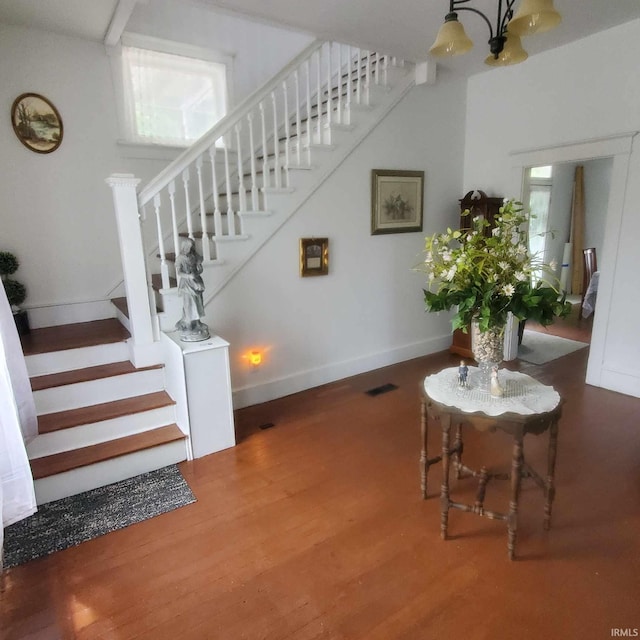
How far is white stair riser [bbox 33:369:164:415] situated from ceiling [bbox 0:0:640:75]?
98.5 inches

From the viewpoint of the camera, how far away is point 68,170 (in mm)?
3494

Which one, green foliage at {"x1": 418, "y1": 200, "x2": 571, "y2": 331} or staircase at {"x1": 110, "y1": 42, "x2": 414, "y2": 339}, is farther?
staircase at {"x1": 110, "y1": 42, "x2": 414, "y2": 339}

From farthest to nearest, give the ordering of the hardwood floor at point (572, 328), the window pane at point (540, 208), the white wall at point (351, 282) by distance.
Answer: the window pane at point (540, 208), the hardwood floor at point (572, 328), the white wall at point (351, 282)

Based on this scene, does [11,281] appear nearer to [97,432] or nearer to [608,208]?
[97,432]

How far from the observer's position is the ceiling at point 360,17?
288cm

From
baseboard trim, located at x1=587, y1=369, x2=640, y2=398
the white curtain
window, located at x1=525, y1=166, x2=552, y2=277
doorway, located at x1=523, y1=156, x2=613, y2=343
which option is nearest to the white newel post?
the white curtain

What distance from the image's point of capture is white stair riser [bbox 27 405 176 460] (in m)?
2.51

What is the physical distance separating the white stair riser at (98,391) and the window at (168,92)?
2141mm

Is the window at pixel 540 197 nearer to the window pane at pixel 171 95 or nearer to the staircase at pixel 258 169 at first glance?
the staircase at pixel 258 169

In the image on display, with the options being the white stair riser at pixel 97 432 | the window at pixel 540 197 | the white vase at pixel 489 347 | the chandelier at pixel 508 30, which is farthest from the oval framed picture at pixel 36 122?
the window at pixel 540 197

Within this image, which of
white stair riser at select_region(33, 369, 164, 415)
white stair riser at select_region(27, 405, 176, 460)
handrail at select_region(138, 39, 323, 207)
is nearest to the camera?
white stair riser at select_region(27, 405, 176, 460)

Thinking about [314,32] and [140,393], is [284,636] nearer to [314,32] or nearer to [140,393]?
[140,393]

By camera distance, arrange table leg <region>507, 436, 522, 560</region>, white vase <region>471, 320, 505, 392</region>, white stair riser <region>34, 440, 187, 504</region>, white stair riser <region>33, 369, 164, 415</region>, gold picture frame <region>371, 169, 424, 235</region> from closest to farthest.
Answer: table leg <region>507, 436, 522, 560</region> → white vase <region>471, 320, 505, 392</region> → white stair riser <region>34, 440, 187, 504</region> → white stair riser <region>33, 369, 164, 415</region> → gold picture frame <region>371, 169, 424, 235</region>

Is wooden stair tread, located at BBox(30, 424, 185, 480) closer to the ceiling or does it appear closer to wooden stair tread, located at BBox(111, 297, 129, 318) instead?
wooden stair tread, located at BBox(111, 297, 129, 318)
